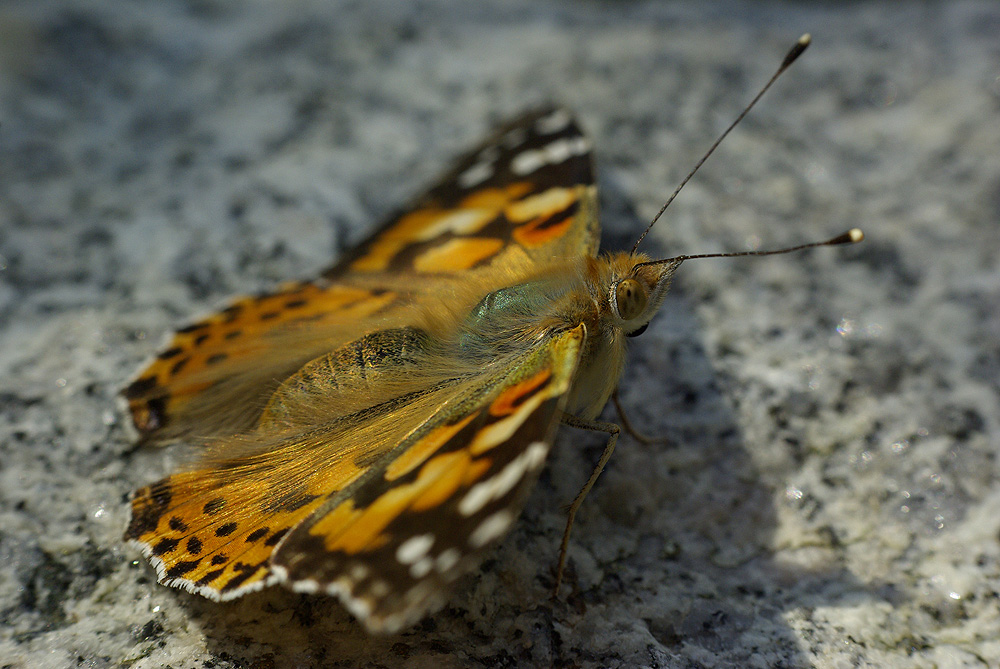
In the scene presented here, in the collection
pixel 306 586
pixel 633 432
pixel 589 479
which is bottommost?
pixel 633 432

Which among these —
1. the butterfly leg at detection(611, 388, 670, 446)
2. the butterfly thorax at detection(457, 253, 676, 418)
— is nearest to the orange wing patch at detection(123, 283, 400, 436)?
the butterfly thorax at detection(457, 253, 676, 418)

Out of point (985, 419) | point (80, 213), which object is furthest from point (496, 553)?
point (80, 213)

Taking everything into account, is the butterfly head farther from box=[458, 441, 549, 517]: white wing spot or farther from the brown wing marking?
box=[458, 441, 549, 517]: white wing spot

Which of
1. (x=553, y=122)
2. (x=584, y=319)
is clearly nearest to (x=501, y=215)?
(x=553, y=122)

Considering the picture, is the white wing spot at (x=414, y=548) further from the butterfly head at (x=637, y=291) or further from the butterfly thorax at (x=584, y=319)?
the butterfly head at (x=637, y=291)

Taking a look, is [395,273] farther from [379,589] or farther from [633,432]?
[379,589]

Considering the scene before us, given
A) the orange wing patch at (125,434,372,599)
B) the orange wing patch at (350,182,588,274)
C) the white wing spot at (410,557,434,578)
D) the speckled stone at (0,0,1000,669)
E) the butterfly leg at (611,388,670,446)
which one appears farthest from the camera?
the orange wing patch at (350,182,588,274)

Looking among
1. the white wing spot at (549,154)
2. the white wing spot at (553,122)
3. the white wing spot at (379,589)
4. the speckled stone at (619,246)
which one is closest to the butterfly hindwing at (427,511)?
the white wing spot at (379,589)
